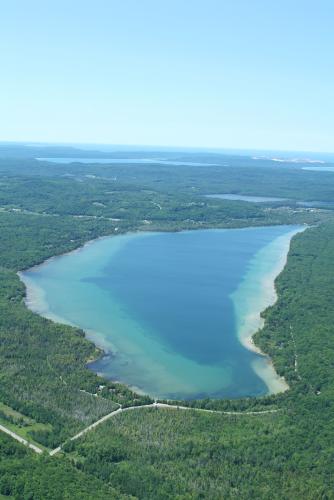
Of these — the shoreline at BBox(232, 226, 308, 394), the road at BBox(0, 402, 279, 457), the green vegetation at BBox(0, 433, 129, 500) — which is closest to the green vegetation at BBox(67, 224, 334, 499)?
the road at BBox(0, 402, 279, 457)

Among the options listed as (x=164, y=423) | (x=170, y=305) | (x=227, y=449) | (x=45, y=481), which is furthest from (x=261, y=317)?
(x=45, y=481)

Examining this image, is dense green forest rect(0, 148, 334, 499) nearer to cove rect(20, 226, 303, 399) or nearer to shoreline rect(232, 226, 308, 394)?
shoreline rect(232, 226, 308, 394)

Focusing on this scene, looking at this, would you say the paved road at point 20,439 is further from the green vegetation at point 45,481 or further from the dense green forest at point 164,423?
the green vegetation at point 45,481

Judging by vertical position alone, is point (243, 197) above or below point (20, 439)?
above

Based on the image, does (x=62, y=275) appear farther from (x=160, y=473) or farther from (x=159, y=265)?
(x=160, y=473)

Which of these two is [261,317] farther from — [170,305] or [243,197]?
[243,197]

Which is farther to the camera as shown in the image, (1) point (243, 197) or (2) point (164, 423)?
(1) point (243, 197)

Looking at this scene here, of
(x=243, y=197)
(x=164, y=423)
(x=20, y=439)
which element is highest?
(x=243, y=197)

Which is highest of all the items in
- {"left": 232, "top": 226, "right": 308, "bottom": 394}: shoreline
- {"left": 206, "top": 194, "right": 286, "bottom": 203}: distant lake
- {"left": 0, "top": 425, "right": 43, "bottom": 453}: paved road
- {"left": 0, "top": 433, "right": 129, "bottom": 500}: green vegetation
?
{"left": 206, "top": 194, "right": 286, "bottom": 203}: distant lake

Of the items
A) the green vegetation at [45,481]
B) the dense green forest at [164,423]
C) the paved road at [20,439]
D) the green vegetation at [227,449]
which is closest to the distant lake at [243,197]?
the dense green forest at [164,423]
